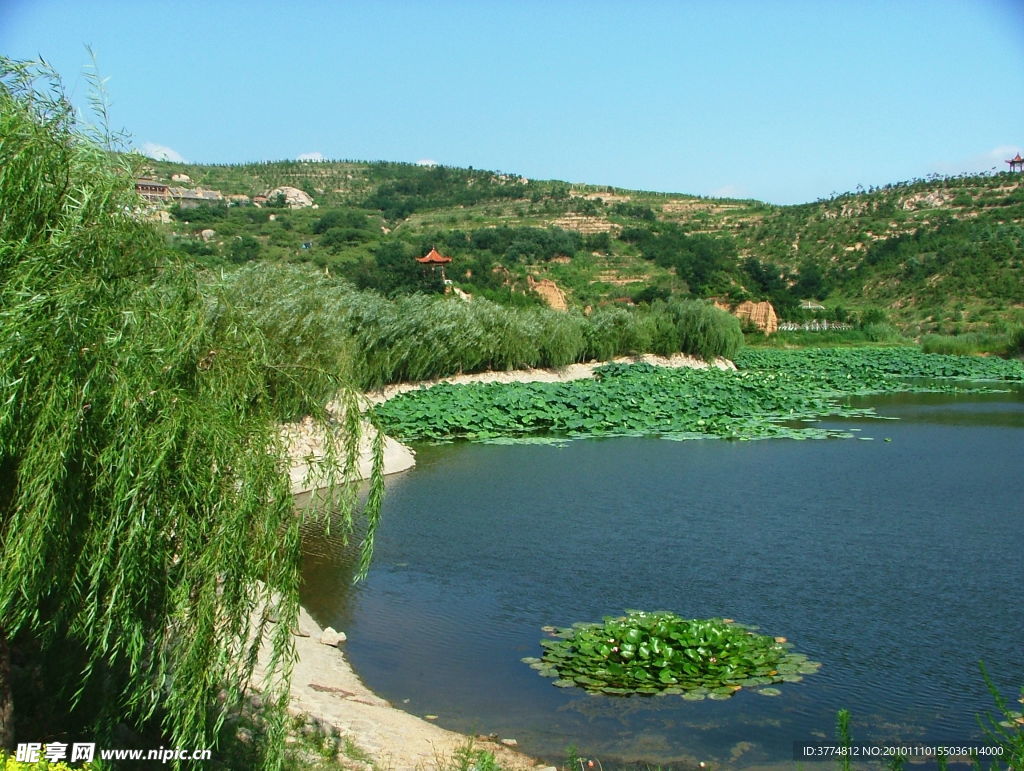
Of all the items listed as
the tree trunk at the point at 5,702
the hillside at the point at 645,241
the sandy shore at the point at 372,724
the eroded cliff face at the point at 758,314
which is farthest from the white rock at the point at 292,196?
the tree trunk at the point at 5,702

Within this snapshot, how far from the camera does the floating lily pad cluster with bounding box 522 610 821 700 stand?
25.4 feet

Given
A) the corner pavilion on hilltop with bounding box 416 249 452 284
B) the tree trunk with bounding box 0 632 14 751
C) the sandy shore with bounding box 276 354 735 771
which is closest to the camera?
the tree trunk with bounding box 0 632 14 751

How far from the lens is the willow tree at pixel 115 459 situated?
4.42 m

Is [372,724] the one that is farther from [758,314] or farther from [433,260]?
[758,314]

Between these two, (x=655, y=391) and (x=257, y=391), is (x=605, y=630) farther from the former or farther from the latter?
(x=655, y=391)

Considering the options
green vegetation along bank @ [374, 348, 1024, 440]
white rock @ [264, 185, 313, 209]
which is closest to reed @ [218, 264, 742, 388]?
green vegetation along bank @ [374, 348, 1024, 440]

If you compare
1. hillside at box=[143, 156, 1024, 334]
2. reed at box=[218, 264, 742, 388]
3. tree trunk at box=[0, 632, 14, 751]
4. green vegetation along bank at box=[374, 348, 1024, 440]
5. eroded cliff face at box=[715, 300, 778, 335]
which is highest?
hillside at box=[143, 156, 1024, 334]

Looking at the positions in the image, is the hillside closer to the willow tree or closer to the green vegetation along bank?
the green vegetation along bank

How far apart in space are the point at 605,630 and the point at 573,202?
66.1m

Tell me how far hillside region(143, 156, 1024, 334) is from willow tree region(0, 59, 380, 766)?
3362cm

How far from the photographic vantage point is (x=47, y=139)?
4926 mm

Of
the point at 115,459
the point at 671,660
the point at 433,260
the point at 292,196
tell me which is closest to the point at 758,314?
the point at 433,260

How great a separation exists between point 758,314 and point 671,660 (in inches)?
1732

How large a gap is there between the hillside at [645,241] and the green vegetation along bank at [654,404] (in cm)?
1323
